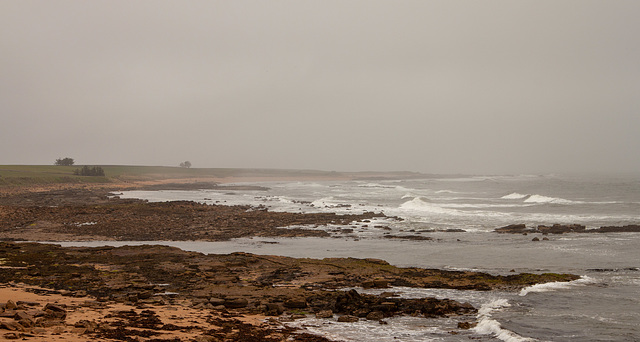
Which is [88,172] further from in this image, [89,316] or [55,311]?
[89,316]

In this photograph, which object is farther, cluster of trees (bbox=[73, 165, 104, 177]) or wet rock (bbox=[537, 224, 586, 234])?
cluster of trees (bbox=[73, 165, 104, 177])

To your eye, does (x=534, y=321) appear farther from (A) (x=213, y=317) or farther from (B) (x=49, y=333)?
(B) (x=49, y=333)

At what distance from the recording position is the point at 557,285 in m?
15.7

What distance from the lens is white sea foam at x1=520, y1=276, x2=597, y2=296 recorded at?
15117 mm

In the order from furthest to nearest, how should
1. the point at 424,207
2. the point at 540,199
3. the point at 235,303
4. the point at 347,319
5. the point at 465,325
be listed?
the point at 540,199
the point at 424,207
the point at 235,303
the point at 347,319
the point at 465,325

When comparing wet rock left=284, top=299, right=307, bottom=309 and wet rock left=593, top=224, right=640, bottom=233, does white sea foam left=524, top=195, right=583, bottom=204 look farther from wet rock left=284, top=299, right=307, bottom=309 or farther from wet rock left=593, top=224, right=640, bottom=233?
wet rock left=284, top=299, right=307, bottom=309

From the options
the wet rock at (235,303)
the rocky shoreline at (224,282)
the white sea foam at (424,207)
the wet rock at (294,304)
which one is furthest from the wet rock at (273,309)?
the white sea foam at (424,207)

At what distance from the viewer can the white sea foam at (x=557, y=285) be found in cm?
1512

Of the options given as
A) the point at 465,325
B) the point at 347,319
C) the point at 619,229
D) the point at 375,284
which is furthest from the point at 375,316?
the point at 619,229

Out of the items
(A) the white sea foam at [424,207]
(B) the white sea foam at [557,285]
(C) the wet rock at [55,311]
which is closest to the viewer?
(C) the wet rock at [55,311]

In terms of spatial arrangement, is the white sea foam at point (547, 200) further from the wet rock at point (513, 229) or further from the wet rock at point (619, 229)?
the wet rock at point (513, 229)

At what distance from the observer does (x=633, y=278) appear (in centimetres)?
1678

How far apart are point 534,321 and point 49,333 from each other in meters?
10.8

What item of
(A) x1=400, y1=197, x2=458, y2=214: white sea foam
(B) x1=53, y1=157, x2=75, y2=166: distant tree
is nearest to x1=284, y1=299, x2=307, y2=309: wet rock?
(A) x1=400, y1=197, x2=458, y2=214: white sea foam
